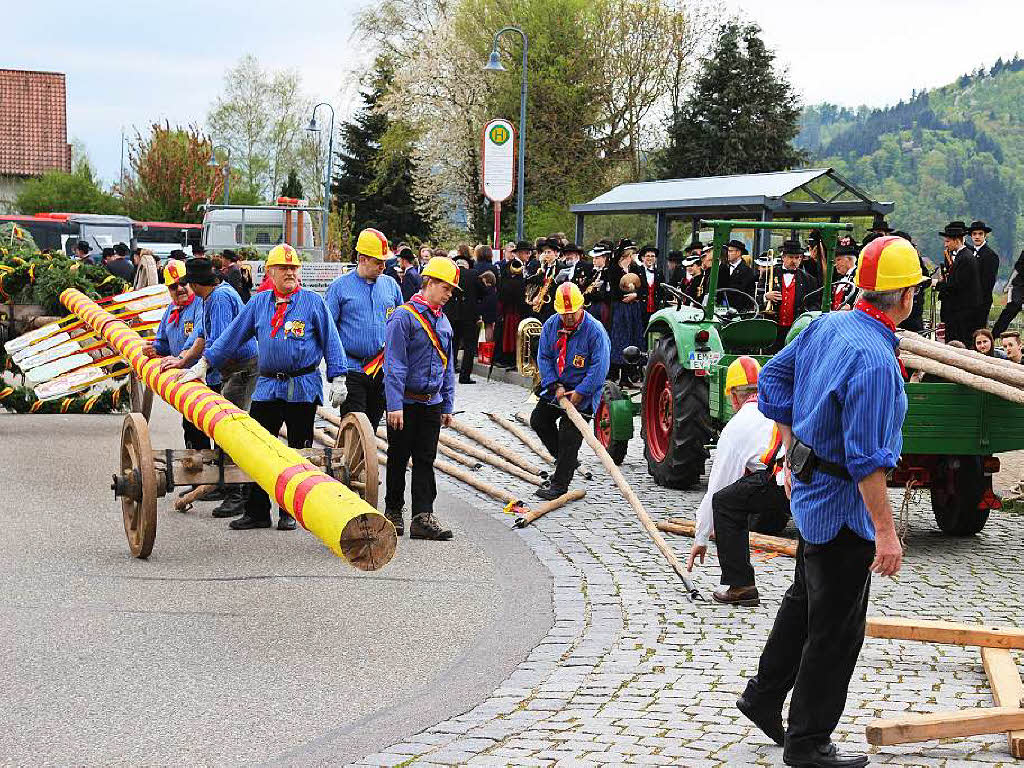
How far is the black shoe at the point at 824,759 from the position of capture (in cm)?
494

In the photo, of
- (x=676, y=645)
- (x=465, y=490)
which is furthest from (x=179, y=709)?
(x=465, y=490)

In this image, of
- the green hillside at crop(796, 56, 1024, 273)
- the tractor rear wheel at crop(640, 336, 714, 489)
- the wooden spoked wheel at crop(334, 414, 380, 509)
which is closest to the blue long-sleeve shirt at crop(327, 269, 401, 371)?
the wooden spoked wheel at crop(334, 414, 380, 509)

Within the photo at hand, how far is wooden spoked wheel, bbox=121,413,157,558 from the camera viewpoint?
27.8 ft

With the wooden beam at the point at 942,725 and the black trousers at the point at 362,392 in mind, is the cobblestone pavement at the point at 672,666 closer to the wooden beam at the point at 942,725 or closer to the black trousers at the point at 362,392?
the wooden beam at the point at 942,725

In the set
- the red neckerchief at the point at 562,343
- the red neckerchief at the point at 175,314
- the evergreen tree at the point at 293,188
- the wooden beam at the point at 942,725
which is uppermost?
the evergreen tree at the point at 293,188

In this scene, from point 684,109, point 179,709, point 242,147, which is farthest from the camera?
point 242,147

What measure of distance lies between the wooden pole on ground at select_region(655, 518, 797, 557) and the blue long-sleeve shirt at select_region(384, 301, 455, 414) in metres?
1.81

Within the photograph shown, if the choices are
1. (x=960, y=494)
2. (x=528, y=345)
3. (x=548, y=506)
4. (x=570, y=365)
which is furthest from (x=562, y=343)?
(x=528, y=345)

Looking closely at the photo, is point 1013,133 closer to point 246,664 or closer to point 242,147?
point 242,147

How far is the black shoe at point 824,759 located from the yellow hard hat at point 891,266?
1618mm

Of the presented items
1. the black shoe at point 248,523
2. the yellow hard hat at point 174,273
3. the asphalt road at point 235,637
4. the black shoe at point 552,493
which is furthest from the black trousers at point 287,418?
the black shoe at point 552,493

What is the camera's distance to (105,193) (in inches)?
2901

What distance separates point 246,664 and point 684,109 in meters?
45.9

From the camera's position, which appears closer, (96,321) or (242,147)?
(96,321)
